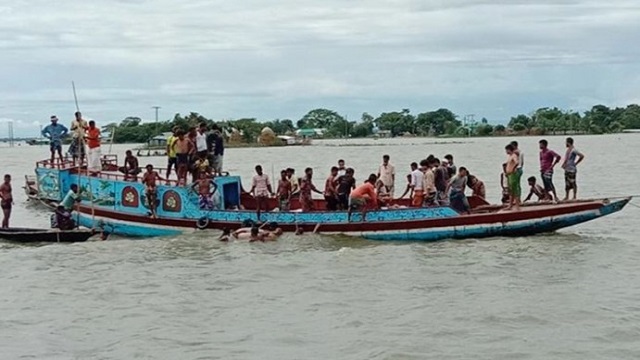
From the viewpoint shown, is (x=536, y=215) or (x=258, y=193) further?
(x=258, y=193)

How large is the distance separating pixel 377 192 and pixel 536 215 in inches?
151

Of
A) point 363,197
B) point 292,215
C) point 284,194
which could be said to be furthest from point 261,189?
point 363,197

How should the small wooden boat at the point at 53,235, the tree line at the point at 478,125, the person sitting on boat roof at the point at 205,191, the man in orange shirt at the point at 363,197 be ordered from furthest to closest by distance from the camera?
the tree line at the point at 478,125 → the person sitting on boat roof at the point at 205,191 → the small wooden boat at the point at 53,235 → the man in orange shirt at the point at 363,197

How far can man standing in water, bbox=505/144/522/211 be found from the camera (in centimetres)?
2130

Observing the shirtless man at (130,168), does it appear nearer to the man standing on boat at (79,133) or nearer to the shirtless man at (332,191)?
the man standing on boat at (79,133)

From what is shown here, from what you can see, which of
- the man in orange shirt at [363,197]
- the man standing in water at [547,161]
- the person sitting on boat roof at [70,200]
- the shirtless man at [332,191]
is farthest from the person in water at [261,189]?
the man standing in water at [547,161]

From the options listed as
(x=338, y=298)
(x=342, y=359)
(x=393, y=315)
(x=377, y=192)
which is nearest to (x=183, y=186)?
(x=377, y=192)

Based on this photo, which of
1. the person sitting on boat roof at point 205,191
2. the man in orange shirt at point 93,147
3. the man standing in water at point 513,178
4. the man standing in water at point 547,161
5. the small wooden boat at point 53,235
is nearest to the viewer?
the man standing in water at point 513,178

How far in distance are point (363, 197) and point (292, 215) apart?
5.85 ft

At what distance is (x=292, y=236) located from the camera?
22469 millimetres

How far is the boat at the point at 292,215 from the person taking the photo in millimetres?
21172

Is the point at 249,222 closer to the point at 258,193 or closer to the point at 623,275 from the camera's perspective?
the point at 258,193

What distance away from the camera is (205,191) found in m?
23.3

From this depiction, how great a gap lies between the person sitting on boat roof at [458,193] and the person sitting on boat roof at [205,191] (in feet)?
18.8
